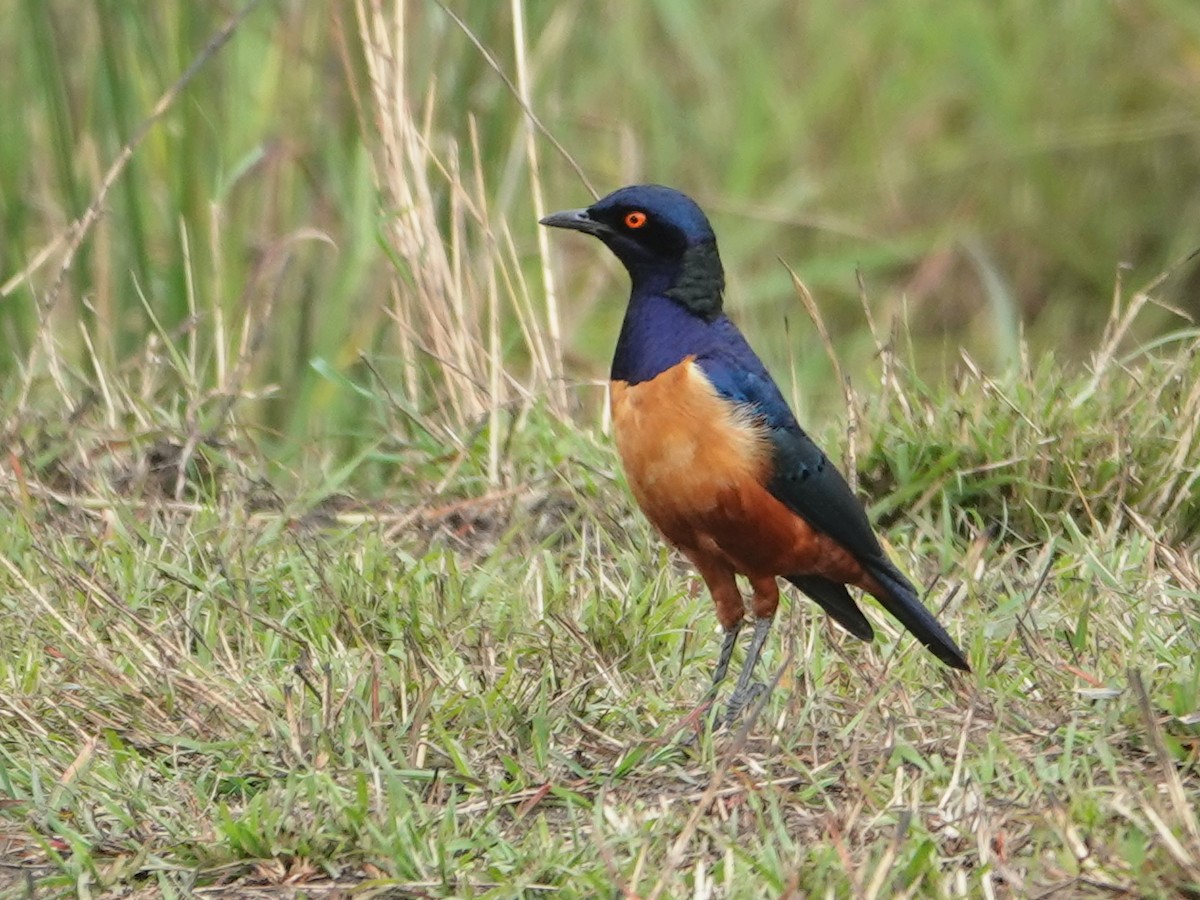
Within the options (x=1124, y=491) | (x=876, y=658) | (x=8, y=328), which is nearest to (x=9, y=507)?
(x=8, y=328)

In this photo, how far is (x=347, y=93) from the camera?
20.5 ft

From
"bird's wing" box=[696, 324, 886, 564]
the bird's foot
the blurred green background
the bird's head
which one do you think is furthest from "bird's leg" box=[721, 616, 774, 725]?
the blurred green background

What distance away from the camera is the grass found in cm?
324

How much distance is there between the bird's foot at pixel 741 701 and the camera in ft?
12.0

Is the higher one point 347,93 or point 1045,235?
point 347,93

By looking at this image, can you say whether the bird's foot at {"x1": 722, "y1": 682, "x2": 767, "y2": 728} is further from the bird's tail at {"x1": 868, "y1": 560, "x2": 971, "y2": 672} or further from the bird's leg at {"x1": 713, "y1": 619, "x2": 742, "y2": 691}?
the bird's tail at {"x1": 868, "y1": 560, "x2": 971, "y2": 672}

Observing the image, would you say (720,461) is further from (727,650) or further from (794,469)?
(727,650)

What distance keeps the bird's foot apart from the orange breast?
30 cm

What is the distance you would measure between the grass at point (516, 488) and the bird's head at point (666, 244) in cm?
61

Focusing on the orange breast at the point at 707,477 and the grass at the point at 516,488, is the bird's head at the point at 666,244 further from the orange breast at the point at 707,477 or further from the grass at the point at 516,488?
the grass at the point at 516,488

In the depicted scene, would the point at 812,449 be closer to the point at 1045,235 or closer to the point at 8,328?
the point at 8,328

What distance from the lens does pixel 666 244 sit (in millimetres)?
4176

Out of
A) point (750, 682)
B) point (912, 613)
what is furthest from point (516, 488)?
point (912, 613)

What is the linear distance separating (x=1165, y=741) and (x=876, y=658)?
Answer: 2.48 ft
